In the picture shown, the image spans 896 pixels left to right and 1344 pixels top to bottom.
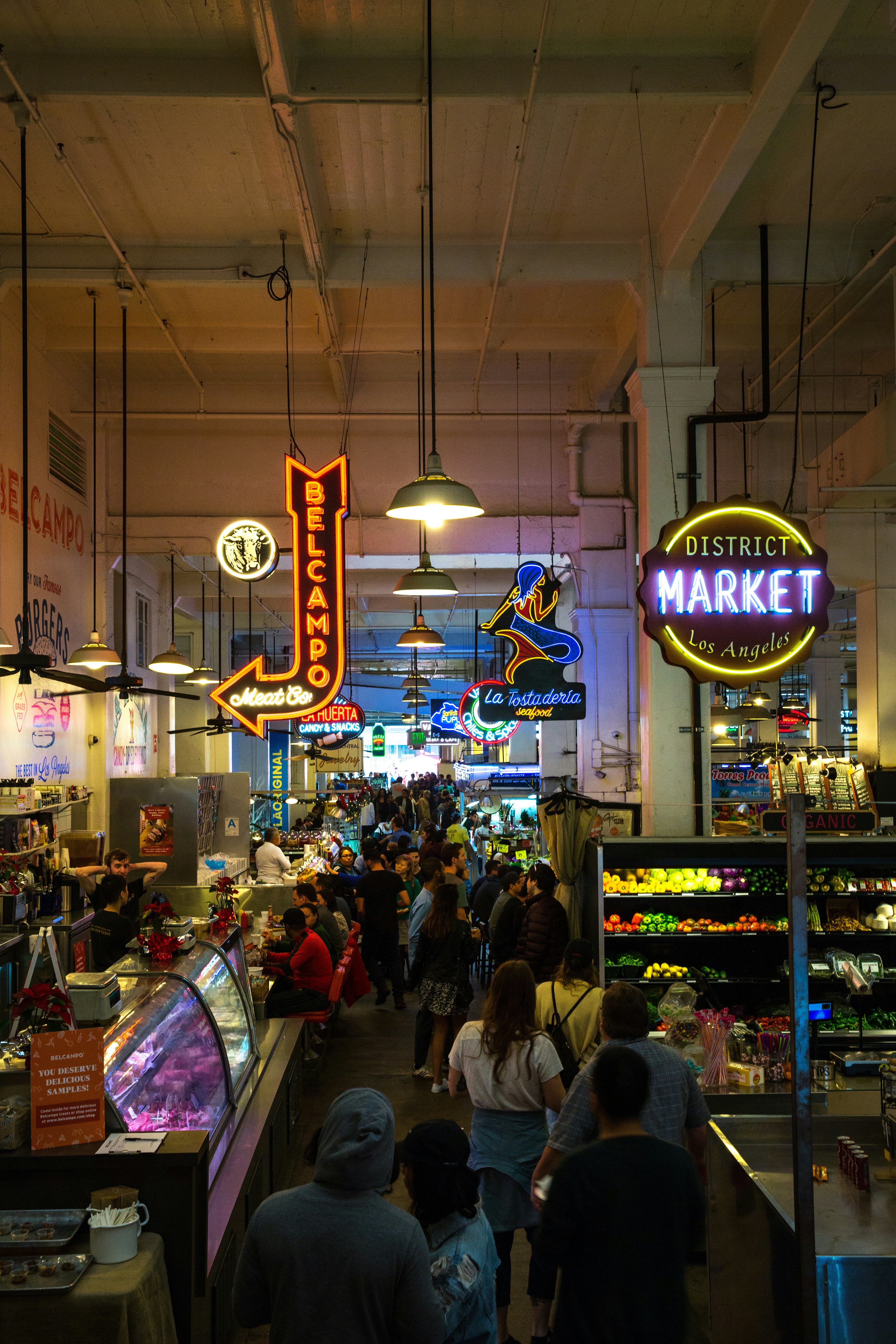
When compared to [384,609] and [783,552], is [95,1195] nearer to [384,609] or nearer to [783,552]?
[783,552]

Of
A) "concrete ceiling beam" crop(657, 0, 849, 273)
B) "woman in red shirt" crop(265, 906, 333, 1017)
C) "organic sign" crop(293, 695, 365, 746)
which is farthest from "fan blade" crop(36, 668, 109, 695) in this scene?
"organic sign" crop(293, 695, 365, 746)

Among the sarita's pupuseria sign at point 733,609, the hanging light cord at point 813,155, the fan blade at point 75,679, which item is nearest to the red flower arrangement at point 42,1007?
the fan blade at point 75,679

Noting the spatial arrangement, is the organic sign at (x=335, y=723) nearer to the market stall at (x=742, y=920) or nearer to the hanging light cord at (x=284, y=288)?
the hanging light cord at (x=284, y=288)

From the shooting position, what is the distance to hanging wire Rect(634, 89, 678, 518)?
8.60m

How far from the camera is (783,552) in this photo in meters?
6.40

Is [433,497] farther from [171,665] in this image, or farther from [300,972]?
[171,665]

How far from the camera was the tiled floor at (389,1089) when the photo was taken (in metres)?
4.91

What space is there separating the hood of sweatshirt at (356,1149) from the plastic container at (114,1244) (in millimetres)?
1147

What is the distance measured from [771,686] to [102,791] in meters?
15.4

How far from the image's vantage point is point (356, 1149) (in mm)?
2551

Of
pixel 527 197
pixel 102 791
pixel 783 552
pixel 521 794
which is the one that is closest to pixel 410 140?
pixel 527 197

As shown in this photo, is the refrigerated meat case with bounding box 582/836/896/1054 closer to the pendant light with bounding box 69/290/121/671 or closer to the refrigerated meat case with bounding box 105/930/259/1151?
the refrigerated meat case with bounding box 105/930/259/1151

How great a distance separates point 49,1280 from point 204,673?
41.8 ft

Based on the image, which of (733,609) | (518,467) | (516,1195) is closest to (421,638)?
(518,467)
